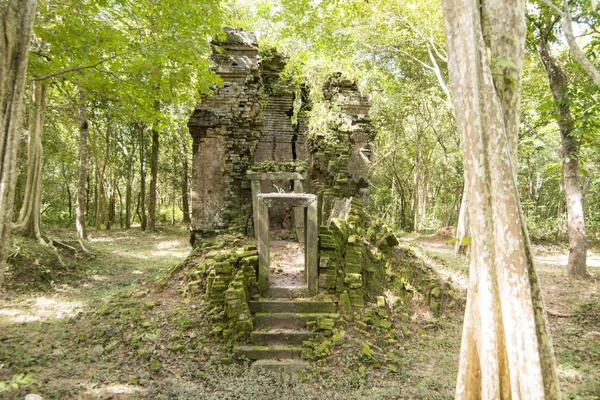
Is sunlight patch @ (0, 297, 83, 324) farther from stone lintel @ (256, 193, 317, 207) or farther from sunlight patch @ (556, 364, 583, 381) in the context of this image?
sunlight patch @ (556, 364, 583, 381)

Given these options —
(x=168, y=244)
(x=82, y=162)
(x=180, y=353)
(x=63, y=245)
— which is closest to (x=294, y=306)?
(x=180, y=353)

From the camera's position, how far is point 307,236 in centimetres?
664

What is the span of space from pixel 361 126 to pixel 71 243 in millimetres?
9984

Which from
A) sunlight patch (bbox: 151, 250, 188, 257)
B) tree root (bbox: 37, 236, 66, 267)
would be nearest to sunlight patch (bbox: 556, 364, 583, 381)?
tree root (bbox: 37, 236, 66, 267)

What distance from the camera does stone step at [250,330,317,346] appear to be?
18.6 ft

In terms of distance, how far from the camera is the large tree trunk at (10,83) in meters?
3.20

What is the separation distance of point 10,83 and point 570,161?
11179 mm

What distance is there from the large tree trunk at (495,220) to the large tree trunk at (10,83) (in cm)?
383

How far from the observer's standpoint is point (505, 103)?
312cm

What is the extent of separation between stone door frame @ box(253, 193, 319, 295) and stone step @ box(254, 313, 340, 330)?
0.52m

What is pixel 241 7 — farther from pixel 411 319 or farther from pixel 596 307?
pixel 596 307

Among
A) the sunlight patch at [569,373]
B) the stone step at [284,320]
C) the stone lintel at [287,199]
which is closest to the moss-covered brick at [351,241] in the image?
the stone lintel at [287,199]

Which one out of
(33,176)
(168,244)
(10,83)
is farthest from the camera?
(168,244)

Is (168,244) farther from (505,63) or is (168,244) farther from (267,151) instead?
(505,63)
